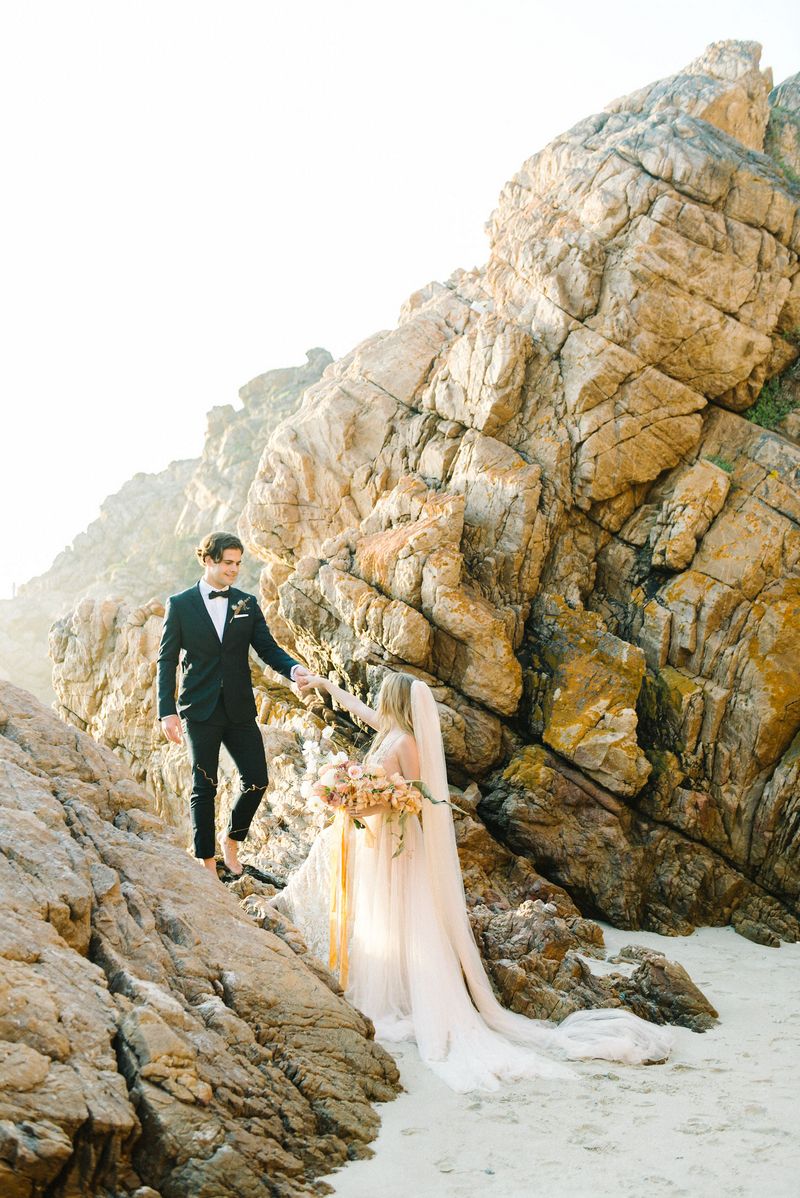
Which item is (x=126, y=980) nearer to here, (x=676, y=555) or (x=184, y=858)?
(x=184, y=858)

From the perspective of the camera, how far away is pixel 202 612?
8.08 m

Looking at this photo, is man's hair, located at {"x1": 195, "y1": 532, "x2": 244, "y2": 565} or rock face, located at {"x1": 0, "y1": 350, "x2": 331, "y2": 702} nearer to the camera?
man's hair, located at {"x1": 195, "y1": 532, "x2": 244, "y2": 565}

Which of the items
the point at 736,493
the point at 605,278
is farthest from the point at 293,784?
the point at 605,278

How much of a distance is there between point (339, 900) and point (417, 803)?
94 centimetres

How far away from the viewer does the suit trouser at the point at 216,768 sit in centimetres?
789

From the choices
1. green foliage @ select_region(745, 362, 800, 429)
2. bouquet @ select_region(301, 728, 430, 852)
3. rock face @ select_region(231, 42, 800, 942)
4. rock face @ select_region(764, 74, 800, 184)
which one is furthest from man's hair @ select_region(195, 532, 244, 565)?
rock face @ select_region(764, 74, 800, 184)

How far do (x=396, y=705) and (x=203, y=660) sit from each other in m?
1.78

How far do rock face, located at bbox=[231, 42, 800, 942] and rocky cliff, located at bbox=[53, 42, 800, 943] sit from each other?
0.13ft

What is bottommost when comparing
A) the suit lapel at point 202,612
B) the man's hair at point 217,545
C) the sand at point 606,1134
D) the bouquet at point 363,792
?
the sand at point 606,1134

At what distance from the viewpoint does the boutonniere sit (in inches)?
321

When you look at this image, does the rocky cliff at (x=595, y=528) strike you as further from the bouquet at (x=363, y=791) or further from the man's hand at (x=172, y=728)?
the bouquet at (x=363, y=791)

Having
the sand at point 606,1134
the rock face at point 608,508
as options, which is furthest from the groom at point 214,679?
the rock face at point 608,508

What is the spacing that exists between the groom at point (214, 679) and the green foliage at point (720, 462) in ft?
27.0

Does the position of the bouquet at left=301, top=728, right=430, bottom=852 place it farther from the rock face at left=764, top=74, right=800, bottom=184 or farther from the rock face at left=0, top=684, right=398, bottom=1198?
the rock face at left=764, top=74, right=800, bottom=184
